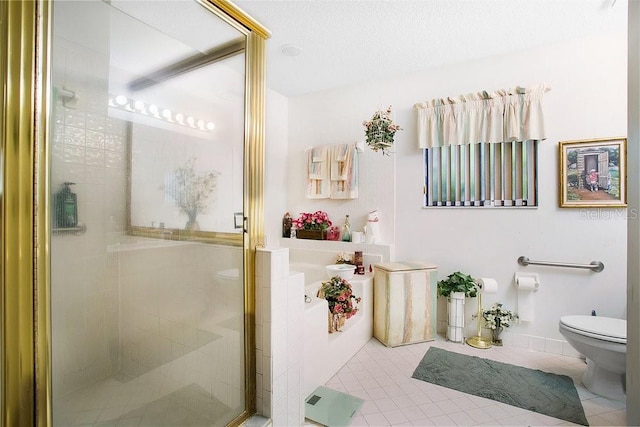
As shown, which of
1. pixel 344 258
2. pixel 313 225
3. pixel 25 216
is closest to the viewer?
pixel 25 216

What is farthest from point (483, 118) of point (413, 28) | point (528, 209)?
point (413, 28)

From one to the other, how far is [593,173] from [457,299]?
4.71 ft

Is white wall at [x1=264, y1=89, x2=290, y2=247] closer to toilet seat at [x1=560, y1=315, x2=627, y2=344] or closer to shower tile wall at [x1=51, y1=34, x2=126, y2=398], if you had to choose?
shower tile wall at [x1=51, y1=34, x2=126, y2=398]

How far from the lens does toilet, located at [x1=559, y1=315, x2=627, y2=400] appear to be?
188 centimetres

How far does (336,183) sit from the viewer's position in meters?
3.52

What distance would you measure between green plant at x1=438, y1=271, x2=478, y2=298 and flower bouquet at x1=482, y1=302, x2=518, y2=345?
20cm

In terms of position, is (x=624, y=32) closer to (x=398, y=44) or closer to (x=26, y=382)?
(x=398, y=44)

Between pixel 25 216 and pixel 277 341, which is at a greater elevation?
pixel 25 216

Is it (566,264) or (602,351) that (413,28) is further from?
(602,351)

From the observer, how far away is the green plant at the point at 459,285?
276 centimetres

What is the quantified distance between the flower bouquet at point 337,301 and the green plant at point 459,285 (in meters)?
0.96

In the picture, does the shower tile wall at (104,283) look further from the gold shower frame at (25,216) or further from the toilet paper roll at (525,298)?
the toilet paper roll at (525,298)

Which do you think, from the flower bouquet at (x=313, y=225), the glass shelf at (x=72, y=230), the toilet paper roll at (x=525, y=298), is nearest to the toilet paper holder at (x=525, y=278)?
the toilet paper roll at (x=525, y=298)

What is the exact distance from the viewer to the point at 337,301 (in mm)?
2406
